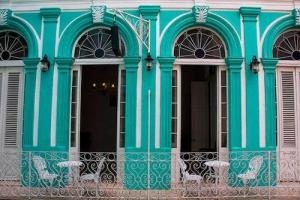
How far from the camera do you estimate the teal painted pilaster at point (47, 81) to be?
360 inches

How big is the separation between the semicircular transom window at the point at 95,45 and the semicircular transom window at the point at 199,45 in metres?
1.36

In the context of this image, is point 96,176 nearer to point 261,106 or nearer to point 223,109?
point 223,109

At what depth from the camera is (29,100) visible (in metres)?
9.30

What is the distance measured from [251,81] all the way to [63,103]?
14.0 feet

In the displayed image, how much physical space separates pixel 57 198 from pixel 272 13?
6269 mm

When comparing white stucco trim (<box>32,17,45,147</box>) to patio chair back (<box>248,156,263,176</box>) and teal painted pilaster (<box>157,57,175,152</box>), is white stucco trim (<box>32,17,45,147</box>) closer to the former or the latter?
teal painted pilaster (<box>157,57,175,152</box>)

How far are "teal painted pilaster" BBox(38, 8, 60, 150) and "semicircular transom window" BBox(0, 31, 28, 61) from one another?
67cm

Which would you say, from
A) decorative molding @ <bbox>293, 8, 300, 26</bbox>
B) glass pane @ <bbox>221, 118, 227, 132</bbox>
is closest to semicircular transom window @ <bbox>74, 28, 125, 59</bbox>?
glass pane @ <bbox>221, 118, 227, 132</bbox>

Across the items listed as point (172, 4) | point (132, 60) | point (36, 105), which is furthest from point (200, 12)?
point (36, 105)

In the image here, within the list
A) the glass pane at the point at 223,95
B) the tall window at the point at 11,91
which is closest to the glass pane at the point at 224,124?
the glass pane at the point at 223,95

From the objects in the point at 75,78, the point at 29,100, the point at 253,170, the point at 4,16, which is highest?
the point at 4,16

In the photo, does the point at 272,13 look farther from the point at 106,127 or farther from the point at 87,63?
the point at 106,127

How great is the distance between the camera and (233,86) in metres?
9.16

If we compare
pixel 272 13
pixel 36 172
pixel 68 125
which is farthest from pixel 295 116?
pixel 36 172
